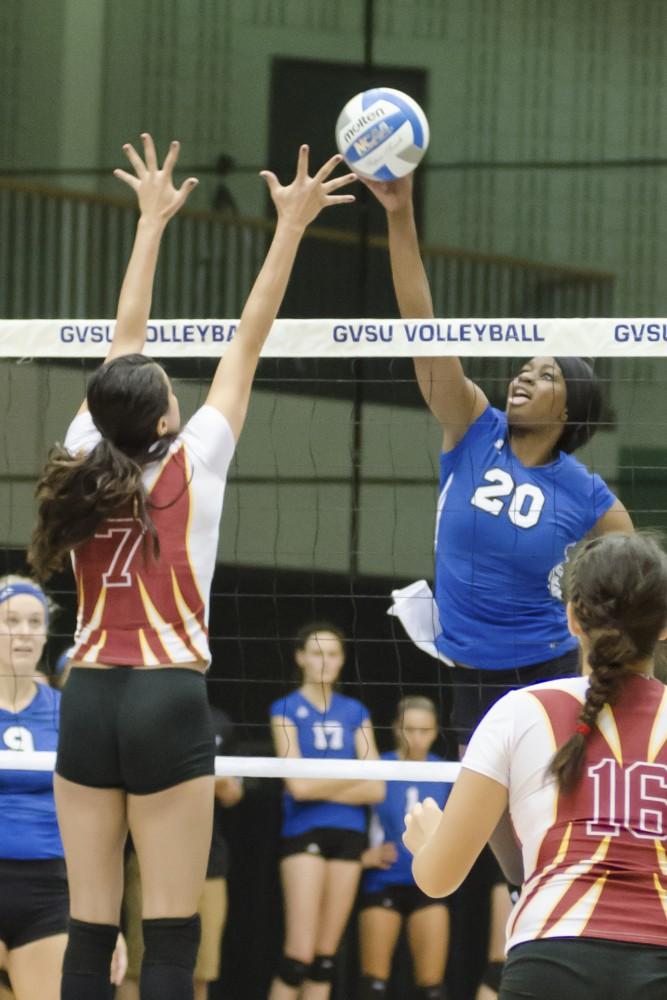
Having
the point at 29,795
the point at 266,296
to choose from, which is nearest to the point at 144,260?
the point at 266,296

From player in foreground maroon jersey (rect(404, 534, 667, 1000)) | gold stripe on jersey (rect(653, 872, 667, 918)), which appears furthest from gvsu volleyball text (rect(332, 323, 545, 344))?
gold stripe on jersey (rect(653, 872, 667, 918))

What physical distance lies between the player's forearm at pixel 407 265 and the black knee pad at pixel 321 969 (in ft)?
9.11

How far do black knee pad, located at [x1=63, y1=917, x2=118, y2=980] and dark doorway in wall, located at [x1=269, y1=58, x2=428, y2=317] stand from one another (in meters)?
5.90

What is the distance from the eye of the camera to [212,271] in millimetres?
9031

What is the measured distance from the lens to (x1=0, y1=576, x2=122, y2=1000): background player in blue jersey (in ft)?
15.6

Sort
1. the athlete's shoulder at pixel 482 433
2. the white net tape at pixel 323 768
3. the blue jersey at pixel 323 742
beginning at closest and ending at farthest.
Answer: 1. the white net tape at pixel 323 768
2. the athlete's shoulder at pixel 482 433
3. the blue jersey at pixel 323 742

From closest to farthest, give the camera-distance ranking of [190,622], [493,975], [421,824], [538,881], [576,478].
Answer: [538,881] → [421,824] → [190,622] → [576,478] → [493,975]

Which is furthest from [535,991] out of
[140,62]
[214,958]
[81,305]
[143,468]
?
[140,62]

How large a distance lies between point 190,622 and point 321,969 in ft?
10.7

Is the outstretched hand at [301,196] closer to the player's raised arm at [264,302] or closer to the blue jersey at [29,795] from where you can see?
the player's raised arm at [264,302]

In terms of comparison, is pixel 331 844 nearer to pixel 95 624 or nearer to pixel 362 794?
pixel 362 794

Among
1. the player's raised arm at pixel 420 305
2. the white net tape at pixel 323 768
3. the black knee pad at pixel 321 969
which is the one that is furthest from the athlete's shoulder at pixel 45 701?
the black knee pad at pixel 321 969

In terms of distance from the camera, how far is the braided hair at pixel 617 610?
2.40 m

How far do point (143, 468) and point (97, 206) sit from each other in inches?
245
